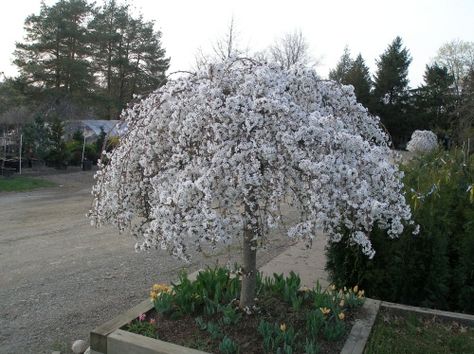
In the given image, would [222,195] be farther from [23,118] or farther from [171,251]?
[23,118]

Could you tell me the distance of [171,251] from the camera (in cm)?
266

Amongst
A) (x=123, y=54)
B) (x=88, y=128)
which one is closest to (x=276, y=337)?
(x=88, y=128)

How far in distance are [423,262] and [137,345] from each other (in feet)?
8.48

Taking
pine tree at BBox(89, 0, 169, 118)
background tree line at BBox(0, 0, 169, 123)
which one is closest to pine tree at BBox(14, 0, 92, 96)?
background tree line at BBox(0, 0, 169, 123)

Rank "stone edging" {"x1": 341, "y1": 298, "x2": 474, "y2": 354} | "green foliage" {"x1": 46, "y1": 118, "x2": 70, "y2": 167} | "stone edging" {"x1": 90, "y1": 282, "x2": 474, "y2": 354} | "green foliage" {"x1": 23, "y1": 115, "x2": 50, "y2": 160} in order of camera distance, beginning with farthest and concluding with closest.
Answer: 1. "green foliage" {"x1": 46, "y1": 118, "x2": 70, "y2": 167}
2. "green foliage" {"x1": 23, "y1": 115, "x2": 50, "y2": 160}
3. "stone edging" {"x1": 341, "y1": 298, "x2": 474, "y2": 354}
4. "stone edging" {"x1": 90, "y1": 282, "x2": 474, "y2": 354}

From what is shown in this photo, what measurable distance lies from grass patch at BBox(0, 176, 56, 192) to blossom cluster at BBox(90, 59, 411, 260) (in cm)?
1239

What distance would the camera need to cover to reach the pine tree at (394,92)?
39688mm

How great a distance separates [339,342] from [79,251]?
4.74 m

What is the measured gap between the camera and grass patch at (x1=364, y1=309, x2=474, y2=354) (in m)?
3.18

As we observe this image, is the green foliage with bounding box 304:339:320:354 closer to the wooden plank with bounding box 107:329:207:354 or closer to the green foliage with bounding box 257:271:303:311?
the green foliage with bounding box 257:271:303:311

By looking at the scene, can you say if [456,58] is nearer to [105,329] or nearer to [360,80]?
[360,80]

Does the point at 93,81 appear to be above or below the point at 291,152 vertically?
above

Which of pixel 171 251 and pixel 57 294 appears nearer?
pixel 171 251

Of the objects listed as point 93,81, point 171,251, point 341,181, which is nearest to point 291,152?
point 341,181
